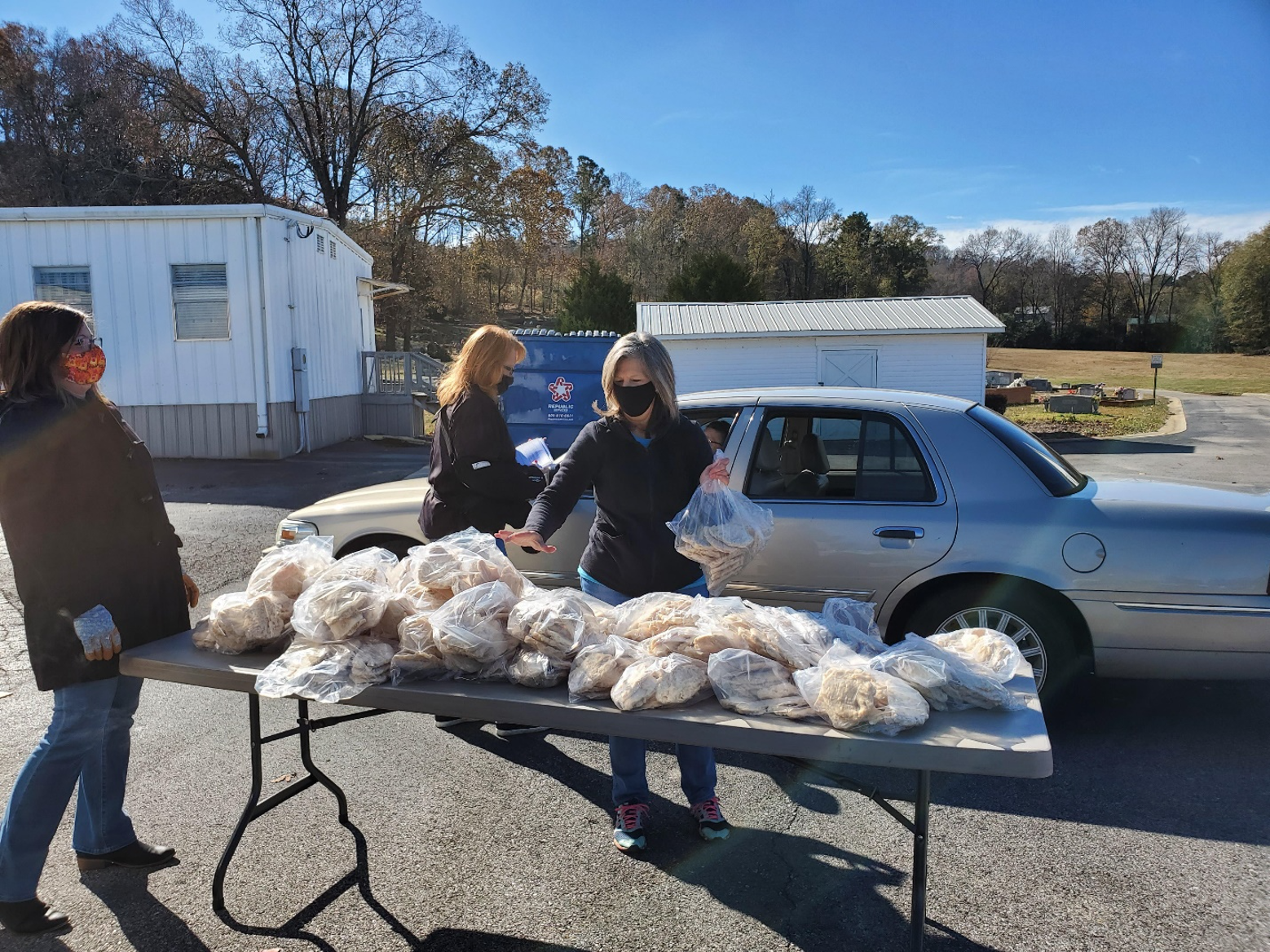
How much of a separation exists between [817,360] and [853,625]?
19.9 meters

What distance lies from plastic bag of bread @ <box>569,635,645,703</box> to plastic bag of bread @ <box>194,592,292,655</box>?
1.01m

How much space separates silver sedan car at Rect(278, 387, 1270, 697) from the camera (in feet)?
12.5

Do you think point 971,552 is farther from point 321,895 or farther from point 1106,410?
point 1106,410

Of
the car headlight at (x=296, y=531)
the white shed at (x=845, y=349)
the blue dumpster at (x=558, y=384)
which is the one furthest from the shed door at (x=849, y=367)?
the car headlight at (x=296, y=531)

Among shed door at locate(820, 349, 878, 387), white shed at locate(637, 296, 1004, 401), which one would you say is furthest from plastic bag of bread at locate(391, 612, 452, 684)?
shed door at locate(820, 349, 878, 387)

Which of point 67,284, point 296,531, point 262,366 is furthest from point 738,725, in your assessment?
point 67,284

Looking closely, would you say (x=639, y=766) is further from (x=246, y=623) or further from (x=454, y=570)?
(x=246, y=623)

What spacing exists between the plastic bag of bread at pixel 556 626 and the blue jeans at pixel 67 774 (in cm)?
140

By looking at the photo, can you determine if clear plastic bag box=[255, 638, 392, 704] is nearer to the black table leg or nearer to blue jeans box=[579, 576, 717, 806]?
blue jeans box=[579, 576, 717, 806]

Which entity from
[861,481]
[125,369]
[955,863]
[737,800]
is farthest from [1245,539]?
[125,369]

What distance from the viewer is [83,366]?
2742 millimetres

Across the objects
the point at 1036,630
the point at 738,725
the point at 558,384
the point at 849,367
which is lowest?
the point at 1036,630

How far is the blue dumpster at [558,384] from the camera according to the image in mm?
10516

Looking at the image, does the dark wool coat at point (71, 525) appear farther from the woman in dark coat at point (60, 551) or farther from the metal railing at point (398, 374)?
the metal railing at point (398, 374)
